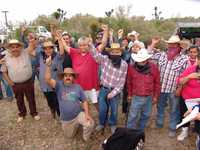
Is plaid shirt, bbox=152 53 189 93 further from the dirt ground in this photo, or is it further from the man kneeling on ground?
the man kneeling on ground

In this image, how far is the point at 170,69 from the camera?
4.97 m

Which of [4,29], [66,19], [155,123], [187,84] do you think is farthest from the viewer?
[66,19]

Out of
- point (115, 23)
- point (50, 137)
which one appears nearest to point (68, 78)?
point (50, 137)

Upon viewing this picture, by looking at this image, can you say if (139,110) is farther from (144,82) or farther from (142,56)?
(142,56)

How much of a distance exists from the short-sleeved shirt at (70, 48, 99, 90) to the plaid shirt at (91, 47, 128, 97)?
0.26 metres

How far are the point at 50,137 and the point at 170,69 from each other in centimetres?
251

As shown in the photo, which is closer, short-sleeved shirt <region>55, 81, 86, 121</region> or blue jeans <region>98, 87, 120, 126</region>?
short-sleeved shirt <region>55, 81, 86, 121</region>

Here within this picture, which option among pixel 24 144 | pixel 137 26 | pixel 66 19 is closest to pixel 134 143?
pixel 24 144

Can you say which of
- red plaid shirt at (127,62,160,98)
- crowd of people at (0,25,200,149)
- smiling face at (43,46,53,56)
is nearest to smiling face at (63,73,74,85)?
crowd of people at (0,25,200,149)

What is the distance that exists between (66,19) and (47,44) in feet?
102

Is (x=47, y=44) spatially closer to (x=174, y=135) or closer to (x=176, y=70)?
(x=176, y=70)

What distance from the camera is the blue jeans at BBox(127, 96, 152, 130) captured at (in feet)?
16.3

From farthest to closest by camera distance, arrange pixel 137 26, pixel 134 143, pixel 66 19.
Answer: pixel 66 19
pixel 137 26
pixel 134 143

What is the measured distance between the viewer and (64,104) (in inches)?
199
